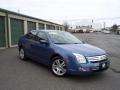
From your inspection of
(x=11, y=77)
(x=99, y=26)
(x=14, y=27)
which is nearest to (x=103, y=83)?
(x=11, y=77)

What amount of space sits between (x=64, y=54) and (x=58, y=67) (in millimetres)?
584

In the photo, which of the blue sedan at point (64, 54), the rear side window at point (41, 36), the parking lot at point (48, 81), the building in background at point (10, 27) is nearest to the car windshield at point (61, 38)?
the blue sedan at point (64, 54)

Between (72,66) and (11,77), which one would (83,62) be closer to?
(72,66)

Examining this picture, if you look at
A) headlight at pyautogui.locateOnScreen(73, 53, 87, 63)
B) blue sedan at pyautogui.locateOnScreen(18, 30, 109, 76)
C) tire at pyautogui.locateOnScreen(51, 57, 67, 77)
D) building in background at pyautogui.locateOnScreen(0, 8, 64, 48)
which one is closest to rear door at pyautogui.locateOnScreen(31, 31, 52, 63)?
blue sedan at pyautogui.locateOnScreen(18, 30, 109, 76)

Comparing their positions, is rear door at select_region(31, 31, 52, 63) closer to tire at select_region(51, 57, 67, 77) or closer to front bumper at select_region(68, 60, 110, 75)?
tire at select_region(51, 57, 67, 77)

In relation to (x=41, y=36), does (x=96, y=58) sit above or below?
below

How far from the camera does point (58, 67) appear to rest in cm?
598

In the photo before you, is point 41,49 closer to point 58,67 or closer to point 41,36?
point 41,36

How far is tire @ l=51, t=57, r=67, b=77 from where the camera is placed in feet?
19.0

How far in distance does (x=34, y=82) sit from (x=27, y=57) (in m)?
3.11

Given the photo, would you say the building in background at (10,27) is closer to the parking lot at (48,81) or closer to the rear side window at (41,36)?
the rear side window at (41,36)

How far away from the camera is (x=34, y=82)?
208 inches

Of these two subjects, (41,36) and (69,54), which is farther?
(41,36)

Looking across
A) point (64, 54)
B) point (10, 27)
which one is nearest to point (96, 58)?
point (64, 54)
